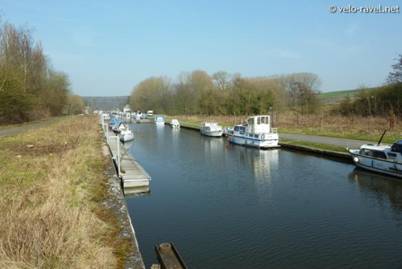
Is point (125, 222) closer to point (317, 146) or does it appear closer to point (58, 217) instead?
point (58, 217)

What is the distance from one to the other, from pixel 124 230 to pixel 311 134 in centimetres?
2695

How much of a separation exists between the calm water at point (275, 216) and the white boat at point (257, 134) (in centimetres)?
799

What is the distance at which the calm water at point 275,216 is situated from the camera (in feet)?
27.5

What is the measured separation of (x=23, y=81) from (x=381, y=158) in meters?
38.7

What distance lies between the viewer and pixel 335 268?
304 inches

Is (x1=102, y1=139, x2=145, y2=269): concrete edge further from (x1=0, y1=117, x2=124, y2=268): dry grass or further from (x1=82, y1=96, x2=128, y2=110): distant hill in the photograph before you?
(x1=82, y1=96, x2=128, y2=110): distant hill

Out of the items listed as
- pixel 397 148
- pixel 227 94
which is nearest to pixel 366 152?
pixel 397 148

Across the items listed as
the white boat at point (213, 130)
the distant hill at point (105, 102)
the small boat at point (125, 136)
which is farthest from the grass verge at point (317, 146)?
the distant hill at point (105, 102)

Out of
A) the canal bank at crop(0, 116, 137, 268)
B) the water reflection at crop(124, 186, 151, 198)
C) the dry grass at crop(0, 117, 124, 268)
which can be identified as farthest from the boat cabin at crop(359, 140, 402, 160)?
the dry grass at crop(0, 117, 124, 268)

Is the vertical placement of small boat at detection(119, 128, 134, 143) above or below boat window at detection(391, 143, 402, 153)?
below

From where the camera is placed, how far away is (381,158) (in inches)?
658

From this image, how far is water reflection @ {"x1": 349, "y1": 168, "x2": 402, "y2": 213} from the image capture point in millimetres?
12992

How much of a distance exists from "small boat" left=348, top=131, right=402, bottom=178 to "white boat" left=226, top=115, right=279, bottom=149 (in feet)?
32.7

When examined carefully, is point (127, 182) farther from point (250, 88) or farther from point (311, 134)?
point (250, 88)
